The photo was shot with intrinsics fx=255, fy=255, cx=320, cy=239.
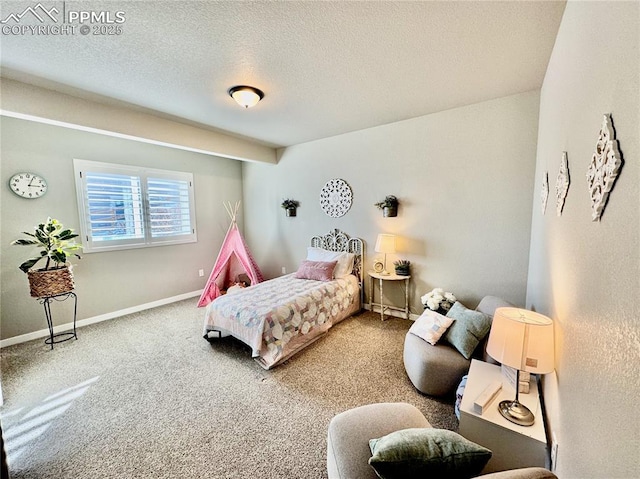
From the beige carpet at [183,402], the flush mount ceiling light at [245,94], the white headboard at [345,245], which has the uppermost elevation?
the flush mount ceiling light at [245,94]

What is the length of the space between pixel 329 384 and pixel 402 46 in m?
2.74

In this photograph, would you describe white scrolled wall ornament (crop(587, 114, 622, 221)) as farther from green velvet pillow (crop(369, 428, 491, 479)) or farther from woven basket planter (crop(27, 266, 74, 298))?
woven basket planter (crop(27, 266, 74, 298))

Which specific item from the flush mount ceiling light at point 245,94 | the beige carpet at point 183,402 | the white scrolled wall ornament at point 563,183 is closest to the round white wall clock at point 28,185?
the beige carpet at point 183,402

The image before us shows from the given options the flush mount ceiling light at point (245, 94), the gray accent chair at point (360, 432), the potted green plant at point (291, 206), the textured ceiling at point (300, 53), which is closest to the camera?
the gray accent chair at point (360, 432)

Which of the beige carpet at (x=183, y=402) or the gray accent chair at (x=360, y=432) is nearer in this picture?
the gray accent chair at (x=360, y=432)

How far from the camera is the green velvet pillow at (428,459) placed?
86 cm

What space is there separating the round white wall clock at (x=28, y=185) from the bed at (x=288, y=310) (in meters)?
2.45

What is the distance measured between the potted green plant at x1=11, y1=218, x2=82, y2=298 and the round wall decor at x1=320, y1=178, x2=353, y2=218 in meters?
3.11

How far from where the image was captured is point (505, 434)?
126cm

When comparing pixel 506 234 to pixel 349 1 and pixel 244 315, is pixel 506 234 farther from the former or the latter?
pixel 244 315

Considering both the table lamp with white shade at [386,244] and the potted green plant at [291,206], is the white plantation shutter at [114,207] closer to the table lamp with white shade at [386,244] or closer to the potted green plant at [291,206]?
the potted green plant at [291,206]

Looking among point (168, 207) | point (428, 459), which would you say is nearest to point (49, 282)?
point (168, 207)

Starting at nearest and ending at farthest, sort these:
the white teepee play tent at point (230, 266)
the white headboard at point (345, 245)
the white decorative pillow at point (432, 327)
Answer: the white decorative pillow at point (432, 327)
the white headboard at point (345, 245)
the white teepee play tent at point (230, 266)

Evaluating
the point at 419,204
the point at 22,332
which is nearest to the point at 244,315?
the point at 419,204
